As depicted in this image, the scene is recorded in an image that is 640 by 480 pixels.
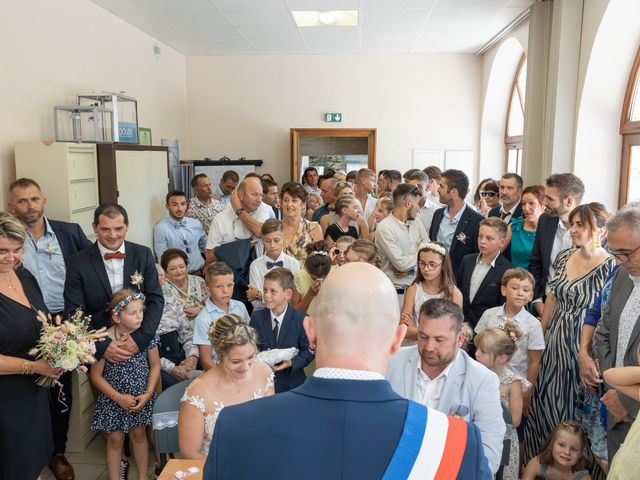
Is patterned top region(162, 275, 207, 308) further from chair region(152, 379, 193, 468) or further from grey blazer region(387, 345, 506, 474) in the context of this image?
grey blazer region(387, 345, 506, 474)

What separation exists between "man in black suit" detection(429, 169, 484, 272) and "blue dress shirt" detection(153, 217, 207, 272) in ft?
8.07

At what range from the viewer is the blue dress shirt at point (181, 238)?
5.70 metres

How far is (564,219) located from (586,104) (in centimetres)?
287

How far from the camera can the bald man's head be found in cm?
114

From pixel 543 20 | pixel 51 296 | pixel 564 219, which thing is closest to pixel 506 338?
pixel 564 219

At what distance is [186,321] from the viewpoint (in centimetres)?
434

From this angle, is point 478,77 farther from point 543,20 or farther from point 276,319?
point 276,319

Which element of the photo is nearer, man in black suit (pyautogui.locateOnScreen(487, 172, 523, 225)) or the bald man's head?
the bald man's head

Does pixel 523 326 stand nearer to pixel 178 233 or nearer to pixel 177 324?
pixel 177 324

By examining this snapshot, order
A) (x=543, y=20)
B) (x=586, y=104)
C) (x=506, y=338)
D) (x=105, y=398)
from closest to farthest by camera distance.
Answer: (x=506, y=338) < (x=105, y=398) < (x=586, y=104) < (x=543, y=20)

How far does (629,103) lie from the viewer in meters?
6.20

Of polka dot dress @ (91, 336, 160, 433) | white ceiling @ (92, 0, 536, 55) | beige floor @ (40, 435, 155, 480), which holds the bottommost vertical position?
beige floor @ (40, 435, 155, 480)

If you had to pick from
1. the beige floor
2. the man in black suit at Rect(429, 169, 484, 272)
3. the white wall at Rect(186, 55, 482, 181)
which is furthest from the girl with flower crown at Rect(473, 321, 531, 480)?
the white wall at Rect(186, 55, 482, 181)

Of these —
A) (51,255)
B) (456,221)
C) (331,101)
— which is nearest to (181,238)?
(51,255)
